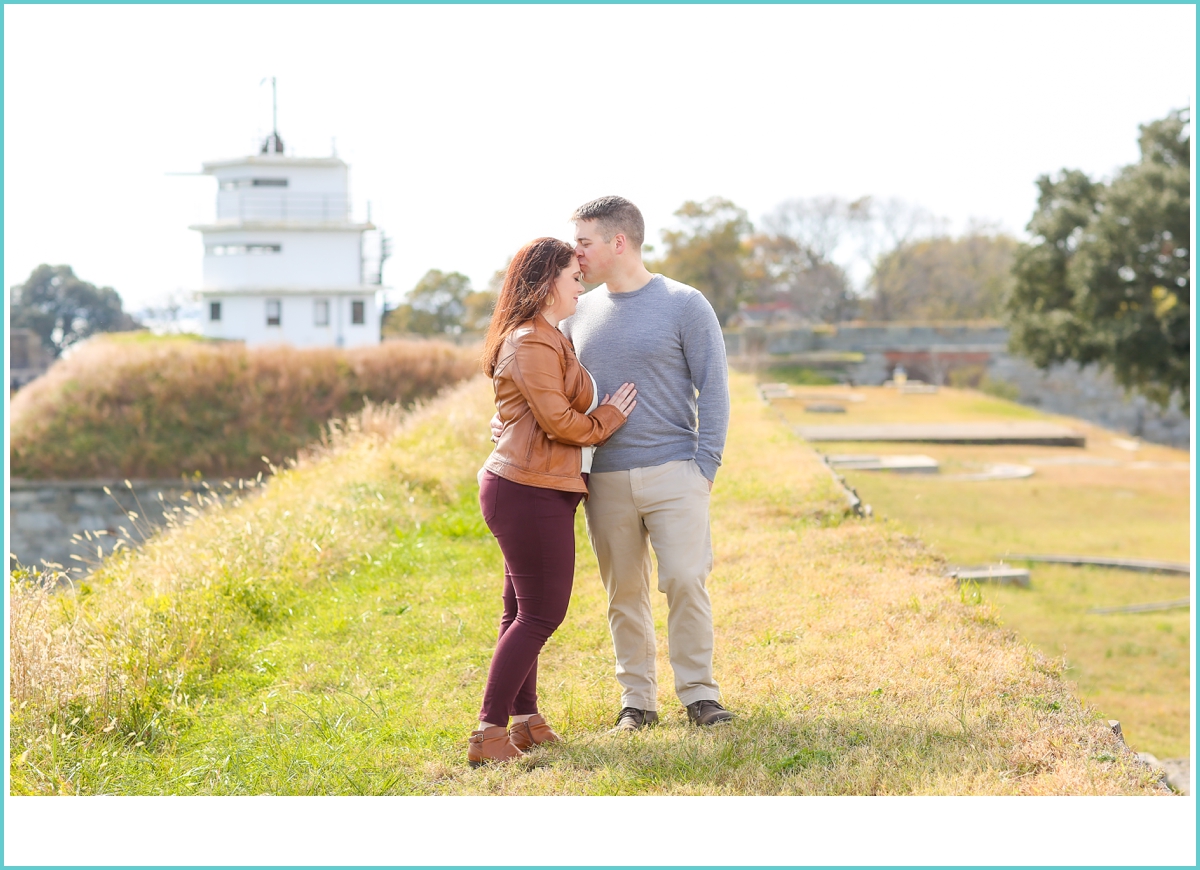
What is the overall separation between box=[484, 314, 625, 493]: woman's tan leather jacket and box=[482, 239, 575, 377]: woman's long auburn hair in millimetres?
38

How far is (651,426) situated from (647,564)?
1.83 ft

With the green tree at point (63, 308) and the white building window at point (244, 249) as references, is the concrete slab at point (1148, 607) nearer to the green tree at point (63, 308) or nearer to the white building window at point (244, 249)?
the white building window at point (244, 249)

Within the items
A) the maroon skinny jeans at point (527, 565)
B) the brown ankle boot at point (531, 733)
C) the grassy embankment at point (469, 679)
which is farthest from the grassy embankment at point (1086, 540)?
the maroon skinny jeans at point (527, 565)

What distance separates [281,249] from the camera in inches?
1554

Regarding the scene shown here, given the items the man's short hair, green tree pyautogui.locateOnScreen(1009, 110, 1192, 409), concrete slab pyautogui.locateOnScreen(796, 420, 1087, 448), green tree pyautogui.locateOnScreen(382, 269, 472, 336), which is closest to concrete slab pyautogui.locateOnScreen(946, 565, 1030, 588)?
the man's short hair

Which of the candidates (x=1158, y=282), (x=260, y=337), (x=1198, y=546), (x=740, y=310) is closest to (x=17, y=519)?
(x=260, y=337)

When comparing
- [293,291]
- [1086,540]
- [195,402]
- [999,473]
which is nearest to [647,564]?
[1086,540]

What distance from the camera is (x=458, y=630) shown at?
5.54 meters

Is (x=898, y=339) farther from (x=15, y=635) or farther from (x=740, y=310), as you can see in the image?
(x=15, y=635)

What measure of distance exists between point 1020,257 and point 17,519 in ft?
81.1

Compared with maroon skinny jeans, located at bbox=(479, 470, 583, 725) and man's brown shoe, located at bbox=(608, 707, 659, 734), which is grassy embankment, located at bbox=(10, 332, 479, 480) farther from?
maroon skinny jeans, located at bbox=(479, 470, 583, 725)

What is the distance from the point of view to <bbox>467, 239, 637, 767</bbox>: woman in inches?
139

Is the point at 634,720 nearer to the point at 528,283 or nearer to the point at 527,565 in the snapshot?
the point at 527,565

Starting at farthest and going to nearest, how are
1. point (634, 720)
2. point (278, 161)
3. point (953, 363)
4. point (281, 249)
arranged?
1. point (281, 249)
2. point (278, 161)
3. point (953, 363)
4. point (634, 720)
